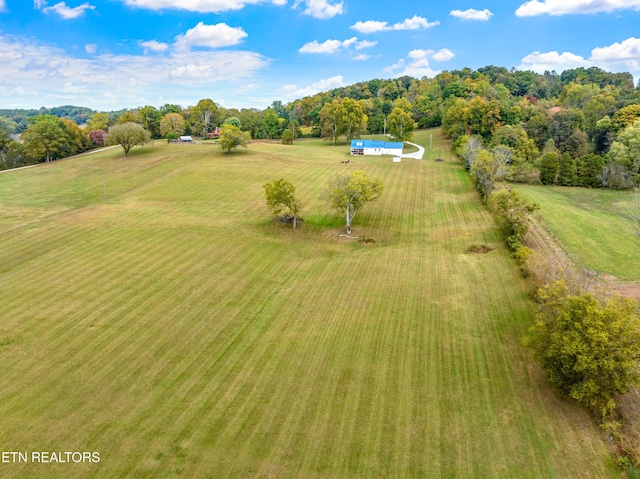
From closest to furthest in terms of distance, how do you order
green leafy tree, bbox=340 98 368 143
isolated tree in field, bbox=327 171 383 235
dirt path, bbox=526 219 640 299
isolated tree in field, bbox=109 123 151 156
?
dirt path, bbox=526 219 640 299 → isolated tree in field, bbox=327 171 383 235 → isolated tree in field, bbox=109 123 151 156 → green leafy tree, bbox=340 98 368 143

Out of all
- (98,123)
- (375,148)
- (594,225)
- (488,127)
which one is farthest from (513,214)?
(98,123)

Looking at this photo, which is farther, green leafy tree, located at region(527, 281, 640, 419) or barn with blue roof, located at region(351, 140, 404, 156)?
barn with blue roof, located at region(351, 140, 404, 156)

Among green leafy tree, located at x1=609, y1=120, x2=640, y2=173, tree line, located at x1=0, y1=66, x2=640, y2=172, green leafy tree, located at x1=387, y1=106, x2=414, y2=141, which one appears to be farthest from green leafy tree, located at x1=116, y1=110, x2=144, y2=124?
green leafy tree, located at x1=609, y1=120, x2=640, y2=173

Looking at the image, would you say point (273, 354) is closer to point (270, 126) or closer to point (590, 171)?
point (590, 171)

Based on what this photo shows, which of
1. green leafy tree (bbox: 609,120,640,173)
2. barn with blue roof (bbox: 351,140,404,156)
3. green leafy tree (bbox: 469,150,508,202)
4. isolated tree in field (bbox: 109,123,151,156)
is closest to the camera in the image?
green leafy tree (bbox: 469,150,508,202)

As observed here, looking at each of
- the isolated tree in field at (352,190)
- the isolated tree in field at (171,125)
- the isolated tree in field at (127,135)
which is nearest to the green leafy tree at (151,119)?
the isolated tree in field at (171,125)

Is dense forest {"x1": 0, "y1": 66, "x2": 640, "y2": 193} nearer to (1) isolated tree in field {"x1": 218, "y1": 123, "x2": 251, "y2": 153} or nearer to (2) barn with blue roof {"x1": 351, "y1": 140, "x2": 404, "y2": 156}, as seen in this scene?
(2) barn with blue roof {"x1": 351, "y1": 140, "x2": 404, "y2": 156}
